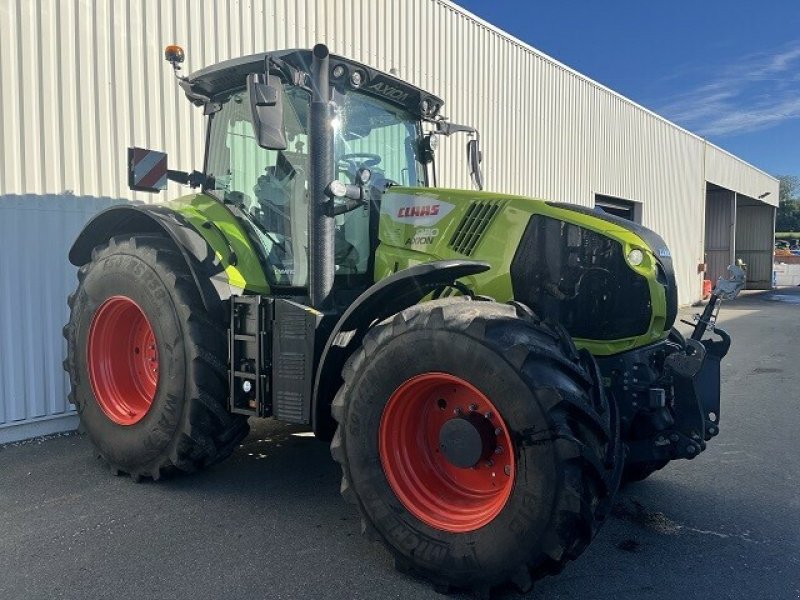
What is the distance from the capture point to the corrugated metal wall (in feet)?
18.8

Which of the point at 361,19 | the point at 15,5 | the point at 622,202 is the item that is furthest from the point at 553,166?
the point at 15,5

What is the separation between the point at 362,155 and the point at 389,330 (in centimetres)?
157

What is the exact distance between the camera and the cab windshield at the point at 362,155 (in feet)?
13.9

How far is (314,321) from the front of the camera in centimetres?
386

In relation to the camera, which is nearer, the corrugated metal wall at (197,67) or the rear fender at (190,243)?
the rear fender at (190,243)

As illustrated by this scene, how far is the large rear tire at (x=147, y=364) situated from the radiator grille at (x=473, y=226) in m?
1.63

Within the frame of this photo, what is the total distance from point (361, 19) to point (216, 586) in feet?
25.2

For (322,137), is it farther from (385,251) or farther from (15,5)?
(15,5)

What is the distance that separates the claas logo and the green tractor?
0.02 meters

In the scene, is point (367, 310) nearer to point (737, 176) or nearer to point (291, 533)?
point (291, 533)

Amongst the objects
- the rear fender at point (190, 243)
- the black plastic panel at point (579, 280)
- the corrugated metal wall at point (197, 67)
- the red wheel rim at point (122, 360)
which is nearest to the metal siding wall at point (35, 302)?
the corrugated metal wall at point (197, 67)

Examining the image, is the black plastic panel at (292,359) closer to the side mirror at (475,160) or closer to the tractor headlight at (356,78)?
the tractor headlight at (356,78)

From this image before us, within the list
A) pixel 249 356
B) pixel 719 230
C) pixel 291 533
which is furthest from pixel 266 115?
pixel 719 230

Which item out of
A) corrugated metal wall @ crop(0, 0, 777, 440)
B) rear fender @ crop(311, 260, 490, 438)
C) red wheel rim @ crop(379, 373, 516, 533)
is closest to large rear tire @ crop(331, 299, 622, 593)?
red wheel rim @ crop(379, 373, 516, 533)
